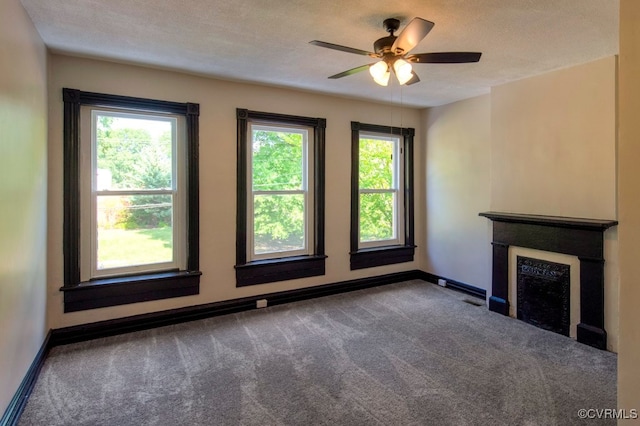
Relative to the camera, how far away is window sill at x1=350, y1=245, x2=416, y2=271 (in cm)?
495

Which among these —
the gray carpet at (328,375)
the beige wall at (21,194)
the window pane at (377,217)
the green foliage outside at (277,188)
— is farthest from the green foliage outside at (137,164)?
the window pane at (377,217)

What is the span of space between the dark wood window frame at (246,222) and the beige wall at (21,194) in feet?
5.80

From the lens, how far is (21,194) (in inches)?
92.4

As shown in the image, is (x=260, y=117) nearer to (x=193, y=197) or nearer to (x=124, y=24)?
(x=193, y=197)

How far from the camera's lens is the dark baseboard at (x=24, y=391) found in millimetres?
2066

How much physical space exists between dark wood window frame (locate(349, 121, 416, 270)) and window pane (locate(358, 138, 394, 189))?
7.0 inches

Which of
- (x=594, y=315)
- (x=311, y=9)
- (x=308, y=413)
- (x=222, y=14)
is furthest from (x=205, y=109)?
(x=594, y=315)

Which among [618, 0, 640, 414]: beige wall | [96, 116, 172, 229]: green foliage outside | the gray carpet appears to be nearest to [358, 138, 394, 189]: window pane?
the gray carpet

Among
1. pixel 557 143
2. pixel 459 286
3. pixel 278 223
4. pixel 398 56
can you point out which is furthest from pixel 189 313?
pixel 557 143

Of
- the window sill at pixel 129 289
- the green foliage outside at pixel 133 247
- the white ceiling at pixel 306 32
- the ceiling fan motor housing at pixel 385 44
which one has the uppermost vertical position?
the white ceiling at pixel 306 32

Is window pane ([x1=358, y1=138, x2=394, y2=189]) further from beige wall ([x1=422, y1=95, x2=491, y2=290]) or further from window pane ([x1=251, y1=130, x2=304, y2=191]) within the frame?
window pane ([x1=251, y1=130, x2=304, y2=191])

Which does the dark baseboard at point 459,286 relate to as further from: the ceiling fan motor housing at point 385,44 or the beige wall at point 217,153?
the ceiling fan motor housing at point 385,44

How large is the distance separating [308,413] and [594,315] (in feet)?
9.07

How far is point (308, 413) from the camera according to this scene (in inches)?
88.4
